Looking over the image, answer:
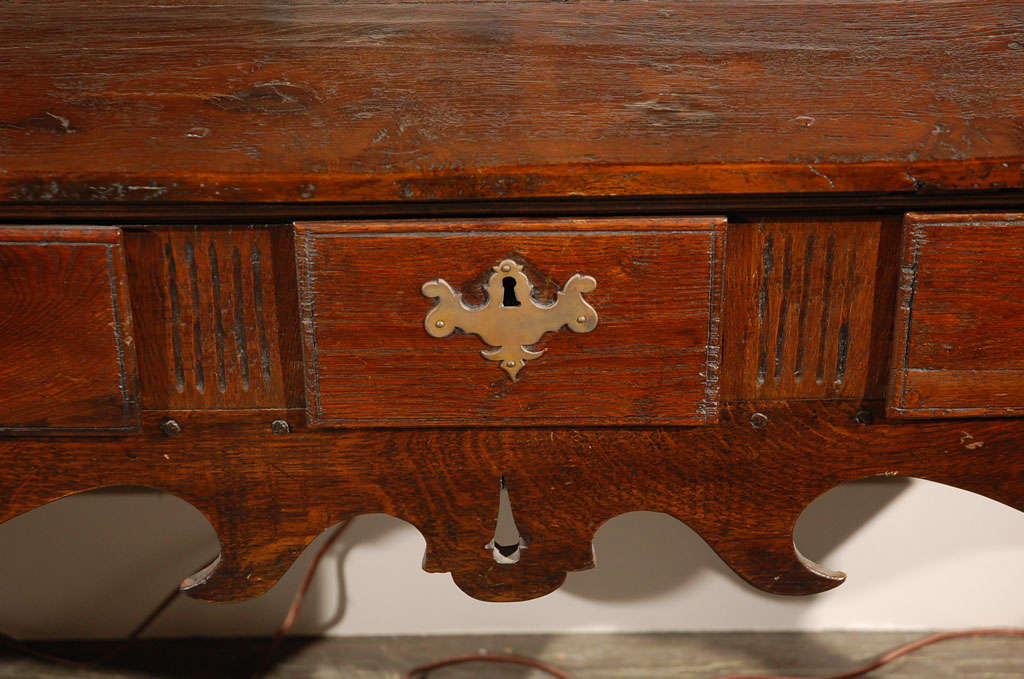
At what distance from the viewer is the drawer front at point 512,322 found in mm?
578

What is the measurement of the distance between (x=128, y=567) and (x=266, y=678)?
0.25 metres

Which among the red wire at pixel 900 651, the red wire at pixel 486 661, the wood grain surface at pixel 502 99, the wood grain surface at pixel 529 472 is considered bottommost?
the red wire at pixel 486 661

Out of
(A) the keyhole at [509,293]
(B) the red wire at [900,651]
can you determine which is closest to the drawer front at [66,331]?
(A) the keyhole at [509,293]

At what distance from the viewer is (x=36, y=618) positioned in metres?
1.21

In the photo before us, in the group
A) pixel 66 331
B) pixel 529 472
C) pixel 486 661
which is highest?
pixel 66 331

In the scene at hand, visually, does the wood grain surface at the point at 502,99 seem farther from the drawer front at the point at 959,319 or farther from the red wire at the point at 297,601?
the red wire at the point at 297,601

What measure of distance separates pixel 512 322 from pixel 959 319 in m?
0.30

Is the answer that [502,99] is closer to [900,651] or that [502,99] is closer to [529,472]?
[529,472]

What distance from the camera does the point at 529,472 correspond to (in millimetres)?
639

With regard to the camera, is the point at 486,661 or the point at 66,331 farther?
the point at 486,661

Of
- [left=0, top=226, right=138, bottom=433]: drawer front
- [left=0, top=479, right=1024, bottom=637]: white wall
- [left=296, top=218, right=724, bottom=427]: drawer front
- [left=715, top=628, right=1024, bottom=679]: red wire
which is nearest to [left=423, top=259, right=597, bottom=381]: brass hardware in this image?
[left=296, top=218, right=724, bottom=427]: drawer front

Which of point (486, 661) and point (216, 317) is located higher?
point (216, 317)

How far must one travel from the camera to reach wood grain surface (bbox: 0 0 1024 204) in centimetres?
58

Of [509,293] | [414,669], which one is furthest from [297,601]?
[509,293]
